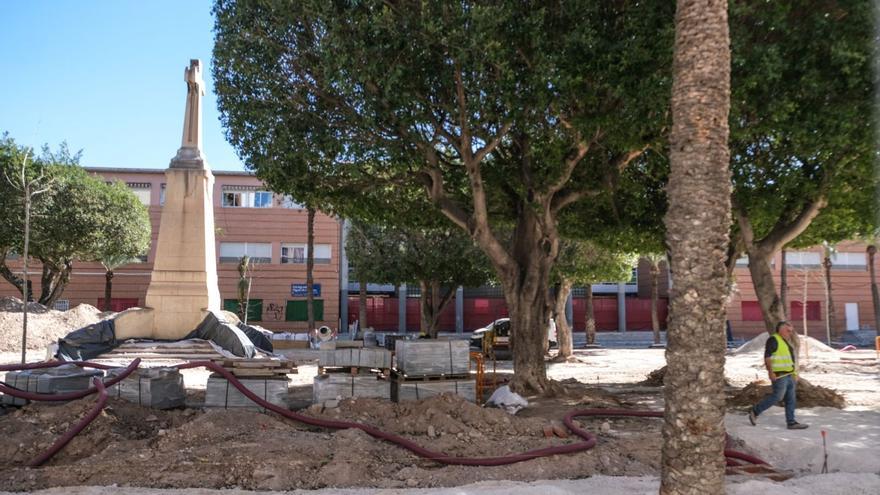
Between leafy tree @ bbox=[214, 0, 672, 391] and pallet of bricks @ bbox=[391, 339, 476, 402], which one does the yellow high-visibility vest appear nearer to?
leafy tree @ bbox=[214, 0, 672, 391]

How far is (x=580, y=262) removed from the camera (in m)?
25.2

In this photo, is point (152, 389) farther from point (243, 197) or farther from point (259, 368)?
point (243, 197)

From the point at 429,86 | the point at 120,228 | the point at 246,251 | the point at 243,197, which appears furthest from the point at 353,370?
the point at 243,197

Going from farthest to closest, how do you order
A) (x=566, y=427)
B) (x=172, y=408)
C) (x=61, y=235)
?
(x=61, y=235) → (x=172, y=408) → (x=566, y=427)

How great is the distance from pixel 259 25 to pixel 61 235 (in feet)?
76.4

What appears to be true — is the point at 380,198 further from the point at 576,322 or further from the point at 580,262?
the point at 576,322

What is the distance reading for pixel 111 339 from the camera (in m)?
18.4

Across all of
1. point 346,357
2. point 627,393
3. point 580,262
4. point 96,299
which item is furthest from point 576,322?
point 346,357

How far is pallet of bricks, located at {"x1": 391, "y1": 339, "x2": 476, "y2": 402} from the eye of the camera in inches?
414

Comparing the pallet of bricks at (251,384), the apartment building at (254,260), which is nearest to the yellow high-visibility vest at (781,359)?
the pallet of bricks at (251,384)

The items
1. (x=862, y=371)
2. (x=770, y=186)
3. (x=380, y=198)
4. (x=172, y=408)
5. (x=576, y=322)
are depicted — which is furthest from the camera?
(x=576, y=322)

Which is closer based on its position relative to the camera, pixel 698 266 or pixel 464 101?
pixel 698 266

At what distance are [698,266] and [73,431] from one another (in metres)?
7.57

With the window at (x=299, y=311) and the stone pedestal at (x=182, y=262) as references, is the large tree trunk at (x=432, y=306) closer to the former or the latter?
the stone pedestal at (x=182, y=262)
